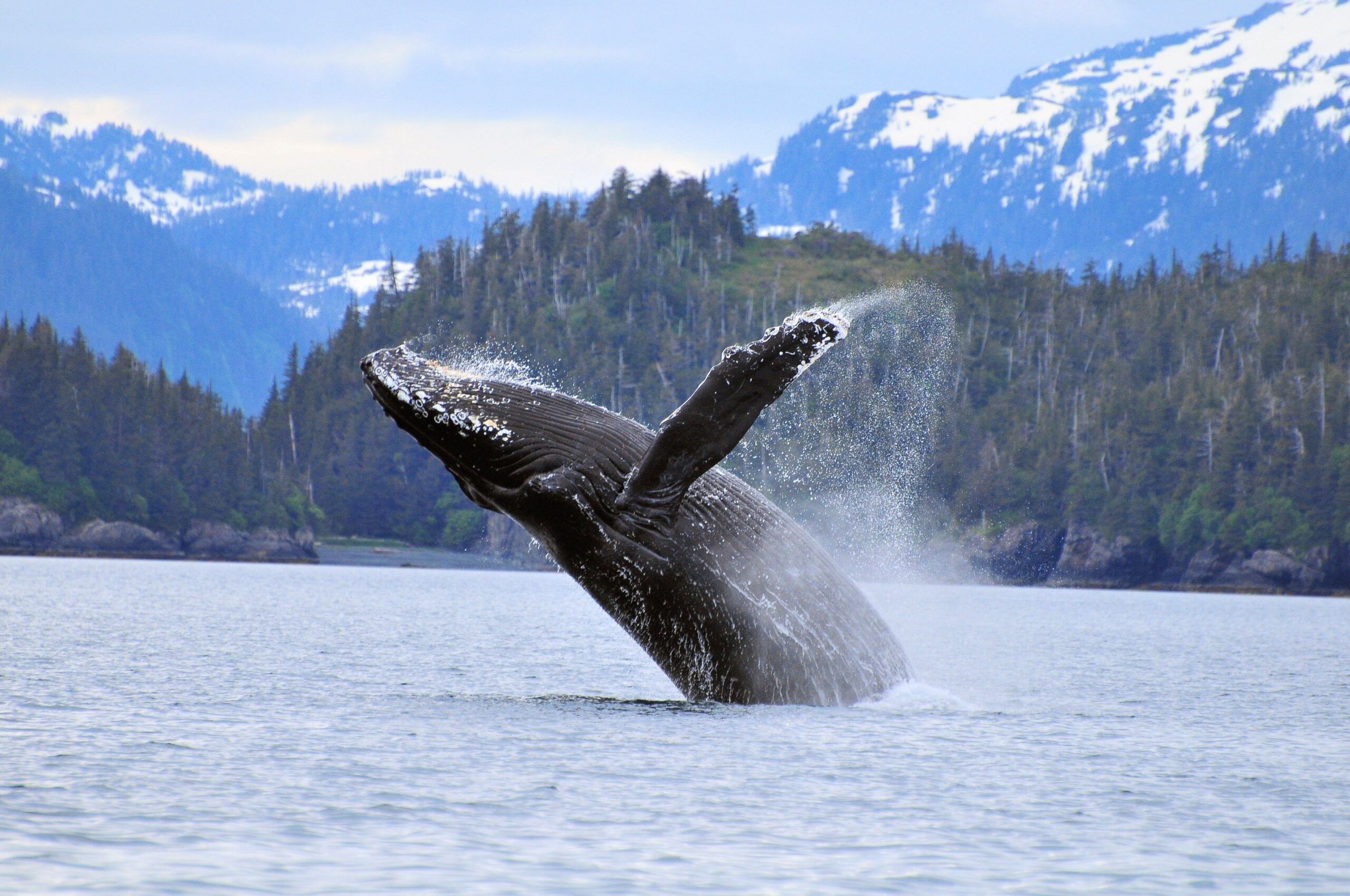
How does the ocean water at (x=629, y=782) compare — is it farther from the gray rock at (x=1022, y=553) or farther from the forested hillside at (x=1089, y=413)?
the gray rock at (x=1022, y=553)

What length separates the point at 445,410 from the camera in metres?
13.4

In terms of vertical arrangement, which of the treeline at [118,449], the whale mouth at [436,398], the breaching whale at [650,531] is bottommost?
the breaching whale at [650,531]

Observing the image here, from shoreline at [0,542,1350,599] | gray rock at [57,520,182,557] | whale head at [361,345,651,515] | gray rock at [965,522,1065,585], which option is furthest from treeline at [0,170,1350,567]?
whale head at [361,345,651,515]

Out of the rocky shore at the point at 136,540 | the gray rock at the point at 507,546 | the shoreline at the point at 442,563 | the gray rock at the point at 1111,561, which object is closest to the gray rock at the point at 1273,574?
the shoreline at the point at 442,563

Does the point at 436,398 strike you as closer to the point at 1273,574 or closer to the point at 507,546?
the point at 1273,574

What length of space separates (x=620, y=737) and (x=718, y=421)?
171 inches

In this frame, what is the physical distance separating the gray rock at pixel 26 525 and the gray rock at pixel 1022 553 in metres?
89.2

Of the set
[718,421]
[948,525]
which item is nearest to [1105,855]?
[718,421]

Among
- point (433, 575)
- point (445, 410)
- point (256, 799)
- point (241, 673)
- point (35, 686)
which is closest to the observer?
point (256, 799)

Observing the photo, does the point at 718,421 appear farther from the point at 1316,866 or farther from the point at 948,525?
the point at 948,525

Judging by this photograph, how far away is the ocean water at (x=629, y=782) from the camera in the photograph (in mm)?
9352

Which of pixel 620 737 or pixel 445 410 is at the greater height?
pixel 445 410

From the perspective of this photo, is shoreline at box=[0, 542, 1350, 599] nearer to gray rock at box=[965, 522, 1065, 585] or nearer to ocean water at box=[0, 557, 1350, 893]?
gray rock at box=[965, 522, 1065, 585]

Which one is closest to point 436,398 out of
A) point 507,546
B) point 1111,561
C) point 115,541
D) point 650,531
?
point 650,531
